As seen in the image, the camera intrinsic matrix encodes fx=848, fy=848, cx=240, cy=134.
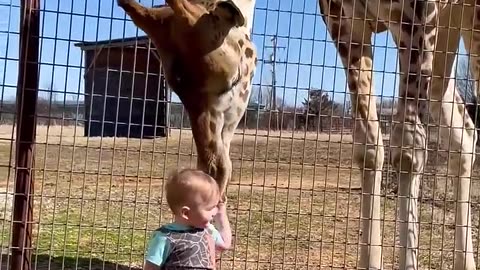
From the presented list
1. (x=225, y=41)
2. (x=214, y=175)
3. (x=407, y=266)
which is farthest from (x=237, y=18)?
(x=407, y=266)

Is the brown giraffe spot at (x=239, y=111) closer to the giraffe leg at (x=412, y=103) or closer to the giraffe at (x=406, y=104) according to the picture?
the giraffe at (x=406, y=104)

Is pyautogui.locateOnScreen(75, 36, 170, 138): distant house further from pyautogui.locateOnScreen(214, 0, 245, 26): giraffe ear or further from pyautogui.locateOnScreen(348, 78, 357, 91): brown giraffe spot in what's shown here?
pyautogui.locateOnScreen(348, 78, 357, 91): brown giraffe spot

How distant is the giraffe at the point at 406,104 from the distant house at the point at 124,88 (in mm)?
838

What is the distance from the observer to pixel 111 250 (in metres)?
4.37

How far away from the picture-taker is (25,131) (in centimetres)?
311

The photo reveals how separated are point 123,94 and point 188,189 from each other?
5.50ft

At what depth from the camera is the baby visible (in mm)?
2320

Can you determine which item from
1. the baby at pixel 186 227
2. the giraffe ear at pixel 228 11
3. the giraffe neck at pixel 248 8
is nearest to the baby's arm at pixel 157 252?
the baby at pixel 186 227

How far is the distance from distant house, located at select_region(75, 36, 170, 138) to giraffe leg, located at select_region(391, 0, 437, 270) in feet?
3.50

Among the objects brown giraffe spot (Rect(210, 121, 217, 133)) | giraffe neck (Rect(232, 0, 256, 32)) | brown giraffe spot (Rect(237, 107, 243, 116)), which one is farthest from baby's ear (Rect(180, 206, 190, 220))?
giraffe neck (Rect(232, 0, 256, 32))

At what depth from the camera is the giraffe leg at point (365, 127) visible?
3932mm

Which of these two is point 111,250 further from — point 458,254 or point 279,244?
point 458,254

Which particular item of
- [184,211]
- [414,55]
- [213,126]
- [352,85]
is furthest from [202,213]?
[352,85]

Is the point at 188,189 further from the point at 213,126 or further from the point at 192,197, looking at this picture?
the point at 213,126
